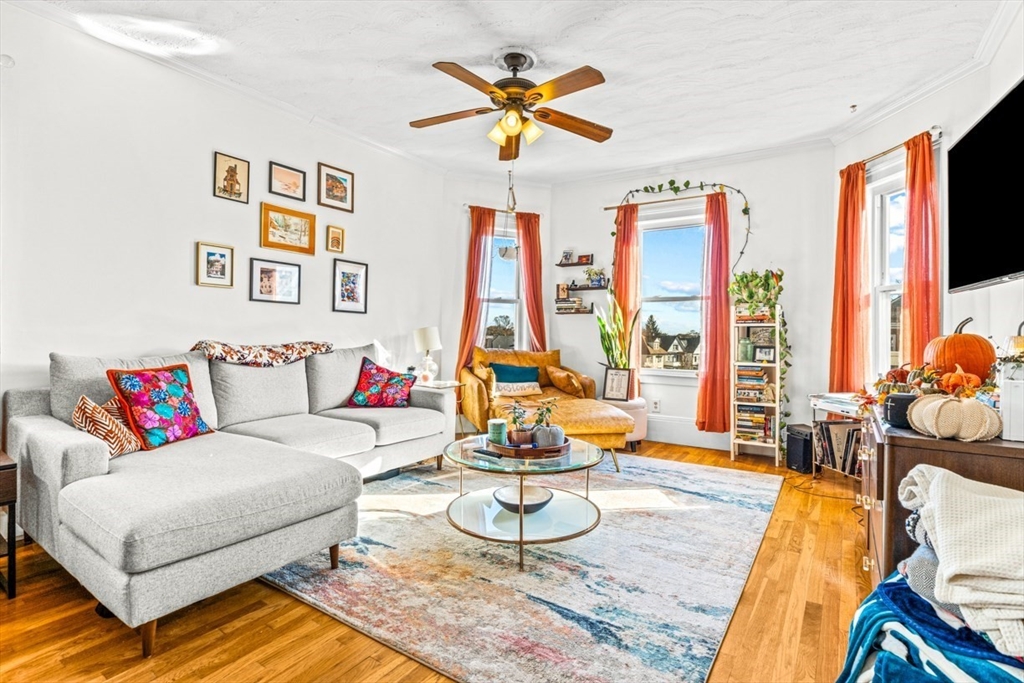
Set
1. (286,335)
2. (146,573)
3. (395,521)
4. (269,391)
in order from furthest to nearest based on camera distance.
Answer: (286,335) < (269,391) < (395,521) < (146,573)

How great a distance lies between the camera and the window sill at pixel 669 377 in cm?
509

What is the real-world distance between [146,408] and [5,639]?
3.19 feet

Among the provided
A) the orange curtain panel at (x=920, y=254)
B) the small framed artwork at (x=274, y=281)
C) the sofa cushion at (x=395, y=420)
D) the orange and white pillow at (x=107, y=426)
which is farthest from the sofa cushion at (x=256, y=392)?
the orange curtain panel at (x=920, y=254)

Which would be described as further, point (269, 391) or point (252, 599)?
point (269, 391)

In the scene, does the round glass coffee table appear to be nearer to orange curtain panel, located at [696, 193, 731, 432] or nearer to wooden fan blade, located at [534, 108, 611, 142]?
wooden fan blade, located at [534, 108, 611, 142]

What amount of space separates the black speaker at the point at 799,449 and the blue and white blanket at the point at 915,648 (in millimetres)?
3191

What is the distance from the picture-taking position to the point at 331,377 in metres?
3.78

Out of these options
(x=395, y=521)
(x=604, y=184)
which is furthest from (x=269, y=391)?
(x=604, y=184)

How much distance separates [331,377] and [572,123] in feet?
7.66

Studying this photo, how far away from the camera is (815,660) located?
173 centimetres

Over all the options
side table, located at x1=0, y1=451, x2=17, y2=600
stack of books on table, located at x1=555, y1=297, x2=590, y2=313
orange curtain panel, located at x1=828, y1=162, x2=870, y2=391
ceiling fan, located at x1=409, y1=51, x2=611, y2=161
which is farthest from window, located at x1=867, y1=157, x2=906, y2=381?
side table, located at x1=0, y1=451, x2=17, y2=600

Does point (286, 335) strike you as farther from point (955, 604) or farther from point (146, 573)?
point (955, 604)

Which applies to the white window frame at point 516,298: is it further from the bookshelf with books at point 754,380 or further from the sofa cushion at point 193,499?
the sofa cushion at point 193,499

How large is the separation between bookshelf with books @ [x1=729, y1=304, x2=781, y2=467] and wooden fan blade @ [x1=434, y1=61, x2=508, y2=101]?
277 centimetres
